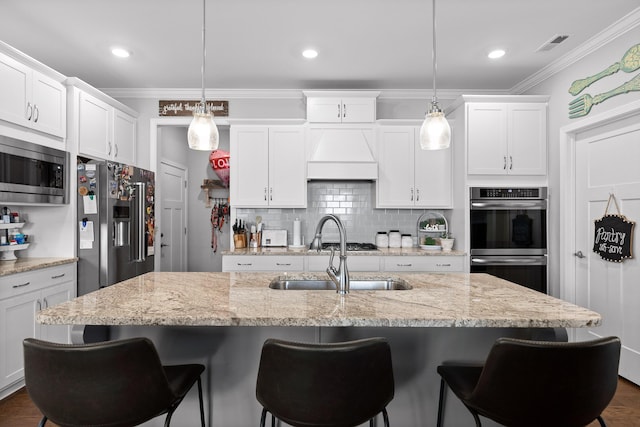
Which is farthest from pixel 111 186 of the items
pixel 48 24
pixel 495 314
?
pixel 495 314

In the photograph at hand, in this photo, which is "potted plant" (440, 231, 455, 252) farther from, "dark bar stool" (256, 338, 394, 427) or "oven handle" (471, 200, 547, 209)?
"dark bar stool" (256, 338, 394, 427)

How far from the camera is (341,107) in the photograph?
3908mm

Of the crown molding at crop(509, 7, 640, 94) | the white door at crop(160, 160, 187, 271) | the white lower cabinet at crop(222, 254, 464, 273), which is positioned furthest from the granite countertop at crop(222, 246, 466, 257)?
the crown molding at crop(509, 7, 640, 94)

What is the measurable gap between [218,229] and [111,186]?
236 cm

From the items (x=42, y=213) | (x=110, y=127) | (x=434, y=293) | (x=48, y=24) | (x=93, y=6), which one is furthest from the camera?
(x=110, y=127)

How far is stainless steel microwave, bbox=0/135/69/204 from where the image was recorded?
8.46 feet

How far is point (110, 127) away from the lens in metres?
3.66

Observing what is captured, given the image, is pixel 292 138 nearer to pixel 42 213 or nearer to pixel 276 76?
pixel 276 76

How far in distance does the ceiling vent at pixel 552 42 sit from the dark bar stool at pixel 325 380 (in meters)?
3.09

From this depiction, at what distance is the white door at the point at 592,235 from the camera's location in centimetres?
271

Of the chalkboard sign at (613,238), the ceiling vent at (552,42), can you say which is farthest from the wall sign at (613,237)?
the ceiling vent at (552,42)

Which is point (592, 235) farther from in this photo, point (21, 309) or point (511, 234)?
point (21, 309)

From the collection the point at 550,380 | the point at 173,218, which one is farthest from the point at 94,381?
the point at 173,218

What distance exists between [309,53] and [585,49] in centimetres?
234
